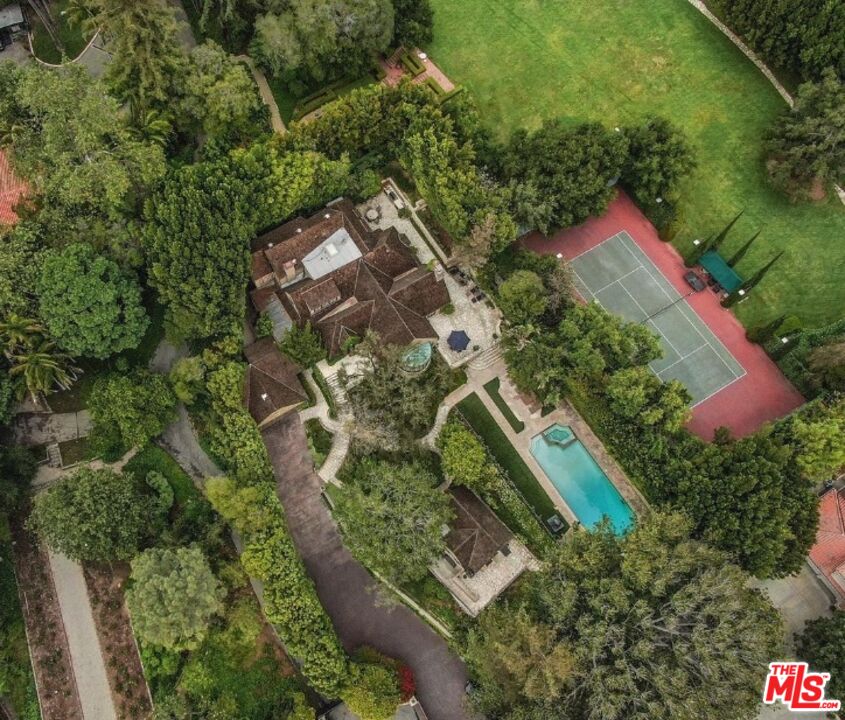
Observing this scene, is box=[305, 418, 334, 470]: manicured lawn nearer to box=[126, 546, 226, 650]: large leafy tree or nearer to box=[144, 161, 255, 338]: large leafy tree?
box=[144, 161, 255, 338]: large leafy tree

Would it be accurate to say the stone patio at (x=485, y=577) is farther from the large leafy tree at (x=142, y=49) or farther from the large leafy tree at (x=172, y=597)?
the large leafy tree at (x=142, y=49)

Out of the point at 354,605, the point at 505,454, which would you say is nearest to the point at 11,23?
the point at 505,454

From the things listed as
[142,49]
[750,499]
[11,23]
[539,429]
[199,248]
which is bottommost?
[750,499]

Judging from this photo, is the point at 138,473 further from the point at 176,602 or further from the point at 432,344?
the point at 432,344

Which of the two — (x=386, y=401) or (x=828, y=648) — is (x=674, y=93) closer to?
(x=386, y=401)

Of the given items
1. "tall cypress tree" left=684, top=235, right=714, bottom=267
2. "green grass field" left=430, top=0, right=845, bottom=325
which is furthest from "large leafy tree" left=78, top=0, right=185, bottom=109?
"tall cypress tree" left=684, top=235, right=714, bottom=267

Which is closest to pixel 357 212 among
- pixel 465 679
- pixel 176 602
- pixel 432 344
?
pixel 432 344
